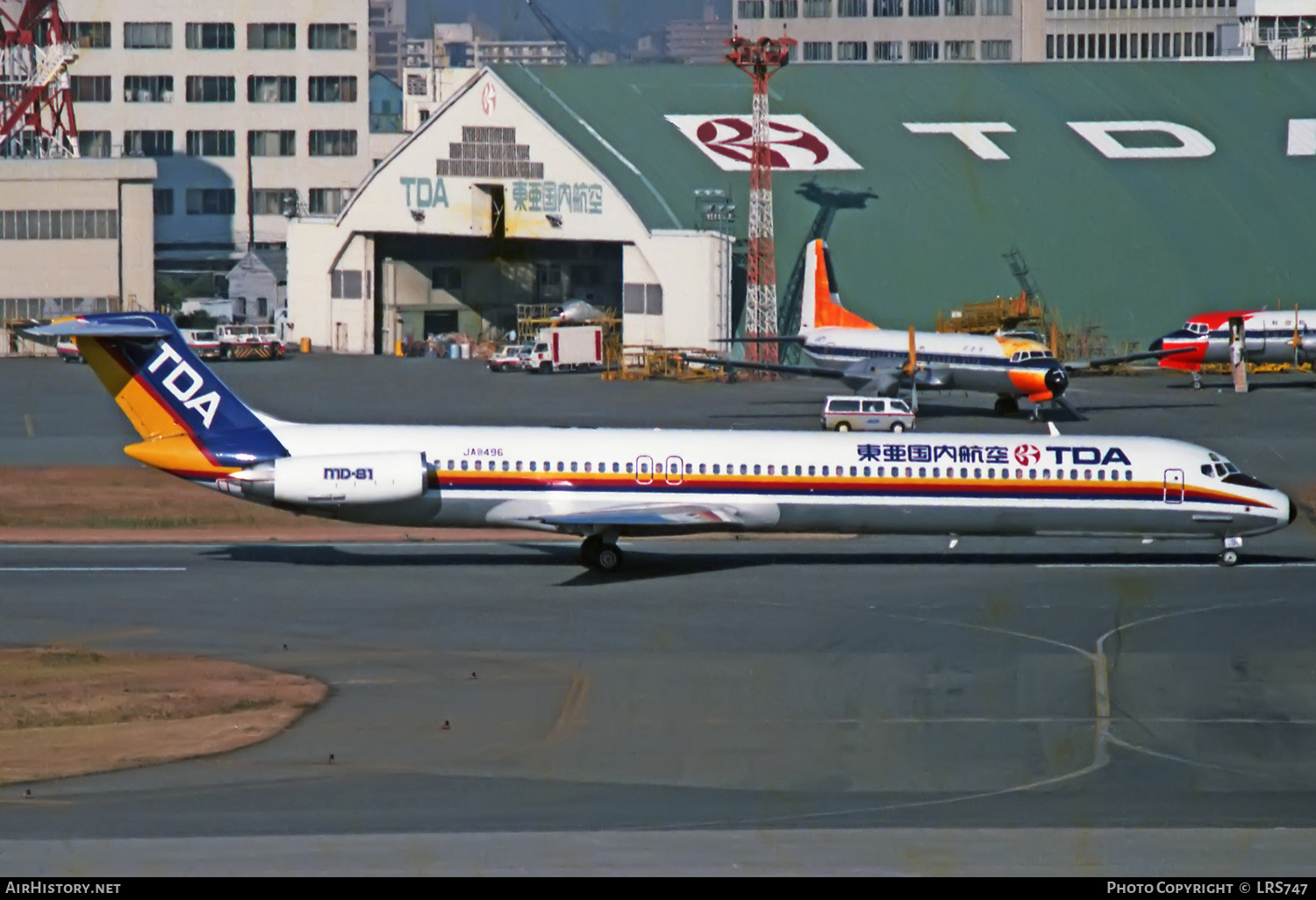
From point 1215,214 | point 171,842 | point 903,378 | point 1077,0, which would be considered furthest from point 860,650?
point 1077,0

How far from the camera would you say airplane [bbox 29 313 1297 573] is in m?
35.0

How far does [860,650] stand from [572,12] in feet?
495

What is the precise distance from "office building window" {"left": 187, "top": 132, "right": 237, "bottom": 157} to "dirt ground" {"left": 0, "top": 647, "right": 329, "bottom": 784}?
3632 inches

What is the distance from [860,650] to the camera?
29.1 m

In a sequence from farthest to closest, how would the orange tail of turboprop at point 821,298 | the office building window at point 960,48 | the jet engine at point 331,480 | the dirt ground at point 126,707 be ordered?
the office building window at point 960,48 < the orange tail of turboprop at point 821,298 < the jet engine at point 331,480 < the dirt ground at point 126,707

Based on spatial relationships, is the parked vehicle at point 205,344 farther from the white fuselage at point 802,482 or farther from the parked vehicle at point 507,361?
the white fuselage at point 802,482

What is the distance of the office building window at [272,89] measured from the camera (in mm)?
115312

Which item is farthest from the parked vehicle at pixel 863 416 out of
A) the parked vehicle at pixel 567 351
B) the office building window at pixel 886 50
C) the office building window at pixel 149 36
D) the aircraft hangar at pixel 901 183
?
the office building window at pixel 886 50

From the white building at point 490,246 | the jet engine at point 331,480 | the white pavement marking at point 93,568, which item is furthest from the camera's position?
the white building at point 490,246

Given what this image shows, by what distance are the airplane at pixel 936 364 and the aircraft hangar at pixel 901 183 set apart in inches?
525

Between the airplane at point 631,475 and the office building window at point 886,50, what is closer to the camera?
the airplane at point 631,475

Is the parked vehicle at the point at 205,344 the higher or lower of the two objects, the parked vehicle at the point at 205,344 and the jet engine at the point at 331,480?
the higher

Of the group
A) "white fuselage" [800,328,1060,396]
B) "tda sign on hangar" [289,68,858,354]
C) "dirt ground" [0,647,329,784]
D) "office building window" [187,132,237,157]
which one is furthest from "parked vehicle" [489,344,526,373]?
"dirt ground" [0,647,329,784]

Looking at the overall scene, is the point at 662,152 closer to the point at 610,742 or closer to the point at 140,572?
the point at 140,572
